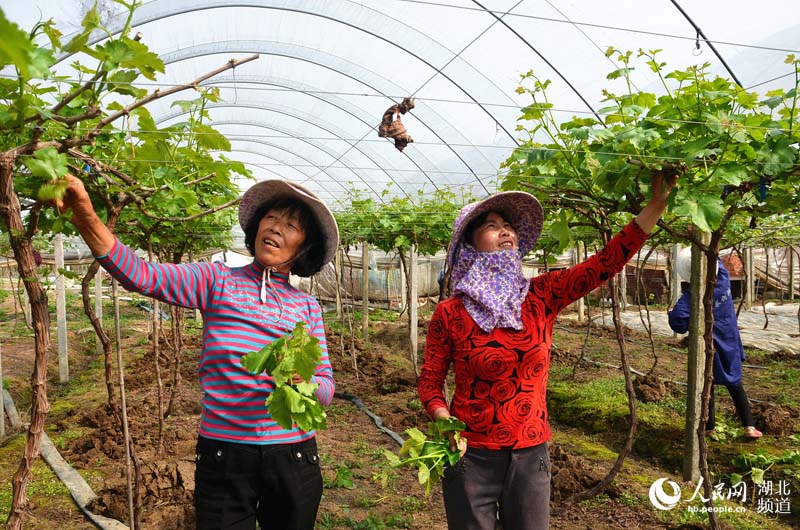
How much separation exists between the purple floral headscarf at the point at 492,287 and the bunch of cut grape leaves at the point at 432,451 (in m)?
0.33

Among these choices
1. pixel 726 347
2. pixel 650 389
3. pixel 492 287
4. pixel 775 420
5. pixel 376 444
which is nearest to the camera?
pixel 492 287

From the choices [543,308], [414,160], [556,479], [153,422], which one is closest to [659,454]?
[556,479]

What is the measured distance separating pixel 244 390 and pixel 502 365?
2.69 feet

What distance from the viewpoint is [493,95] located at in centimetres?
745

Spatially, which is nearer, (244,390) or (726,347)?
(244,390)

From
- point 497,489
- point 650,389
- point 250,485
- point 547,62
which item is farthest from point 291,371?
point 547,62

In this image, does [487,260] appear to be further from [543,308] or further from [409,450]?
[409,450]

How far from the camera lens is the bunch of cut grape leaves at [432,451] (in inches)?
69.1

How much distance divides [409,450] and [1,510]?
335 cm

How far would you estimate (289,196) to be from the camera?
1.95 m

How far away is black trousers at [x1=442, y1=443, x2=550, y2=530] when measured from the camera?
6.01 ft

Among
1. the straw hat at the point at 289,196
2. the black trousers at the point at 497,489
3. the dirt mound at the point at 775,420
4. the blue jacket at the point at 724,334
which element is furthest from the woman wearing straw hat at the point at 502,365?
the dirt mound at the point at 775,420

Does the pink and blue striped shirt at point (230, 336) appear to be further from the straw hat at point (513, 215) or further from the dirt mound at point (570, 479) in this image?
the dirt mound at point (570, 479)

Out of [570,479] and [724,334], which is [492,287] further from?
[724,334]
